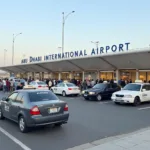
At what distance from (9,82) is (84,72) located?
1215 cm

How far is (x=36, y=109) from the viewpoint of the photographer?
8.14m

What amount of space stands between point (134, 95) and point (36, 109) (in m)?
9.65

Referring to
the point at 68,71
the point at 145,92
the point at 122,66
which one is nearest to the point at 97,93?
the point at 145,92

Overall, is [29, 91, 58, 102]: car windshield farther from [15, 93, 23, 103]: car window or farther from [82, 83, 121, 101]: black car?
[82, 83, 121, 101]: black car

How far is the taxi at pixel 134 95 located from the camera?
52.7 ft

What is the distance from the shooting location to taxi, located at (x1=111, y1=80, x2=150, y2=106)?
52.7 feet

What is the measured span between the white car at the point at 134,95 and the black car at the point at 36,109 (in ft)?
26.7

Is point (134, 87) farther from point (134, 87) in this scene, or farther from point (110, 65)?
point (110, 65)

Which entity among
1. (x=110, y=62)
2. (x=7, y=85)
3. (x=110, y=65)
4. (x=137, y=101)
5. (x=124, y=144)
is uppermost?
(x=110, y=62)

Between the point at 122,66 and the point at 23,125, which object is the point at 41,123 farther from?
the point at 122,66

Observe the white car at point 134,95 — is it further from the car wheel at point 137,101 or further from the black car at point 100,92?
the black car at point 100,92

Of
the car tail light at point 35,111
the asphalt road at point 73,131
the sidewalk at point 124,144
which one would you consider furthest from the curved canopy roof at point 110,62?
the car tail light at point 35,111

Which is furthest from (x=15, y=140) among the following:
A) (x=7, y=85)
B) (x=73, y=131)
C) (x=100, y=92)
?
(x=7, y=85)

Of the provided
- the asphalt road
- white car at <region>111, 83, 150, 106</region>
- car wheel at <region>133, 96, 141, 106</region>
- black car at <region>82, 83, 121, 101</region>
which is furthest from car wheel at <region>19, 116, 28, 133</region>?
black car at <region>82, 83, 121, 101</region>
